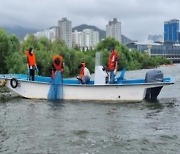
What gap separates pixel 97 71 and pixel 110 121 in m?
7.27

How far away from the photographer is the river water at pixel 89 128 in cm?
1249

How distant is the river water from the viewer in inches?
492

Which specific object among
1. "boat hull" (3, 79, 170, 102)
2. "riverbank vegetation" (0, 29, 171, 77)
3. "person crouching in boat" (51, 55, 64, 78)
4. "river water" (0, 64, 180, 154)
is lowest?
"river water" (0, 64, 180, 154)

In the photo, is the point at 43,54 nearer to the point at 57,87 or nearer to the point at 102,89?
the point at 57,87

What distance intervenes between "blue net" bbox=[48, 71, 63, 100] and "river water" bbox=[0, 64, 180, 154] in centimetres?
164

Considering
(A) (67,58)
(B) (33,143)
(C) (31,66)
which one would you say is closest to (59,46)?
(A) (67,58)

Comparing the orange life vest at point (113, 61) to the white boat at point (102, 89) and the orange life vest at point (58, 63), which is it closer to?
the white boat at point (102, 89)

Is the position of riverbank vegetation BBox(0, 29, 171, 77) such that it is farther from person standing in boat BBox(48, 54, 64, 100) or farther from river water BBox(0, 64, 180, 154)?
river water BBox(0, 64, 180, 154)

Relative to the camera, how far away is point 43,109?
→ 67.1 ft

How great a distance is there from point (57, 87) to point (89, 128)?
8.97m

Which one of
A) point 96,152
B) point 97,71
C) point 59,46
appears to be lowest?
point 96,152

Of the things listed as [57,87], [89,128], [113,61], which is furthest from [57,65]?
[89,128]

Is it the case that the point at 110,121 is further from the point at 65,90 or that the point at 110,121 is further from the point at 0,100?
the point at 0,100

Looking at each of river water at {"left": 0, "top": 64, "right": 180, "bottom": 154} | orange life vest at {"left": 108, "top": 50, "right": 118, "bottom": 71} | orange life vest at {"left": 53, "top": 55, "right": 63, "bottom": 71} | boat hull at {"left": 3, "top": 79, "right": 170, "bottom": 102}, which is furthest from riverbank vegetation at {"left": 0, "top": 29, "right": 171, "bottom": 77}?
river water at {"left": 0, "top": 64, "right": 180, "bottom": 154}
